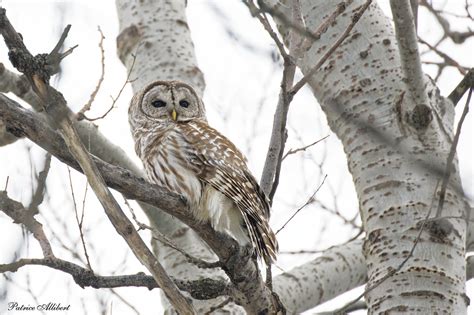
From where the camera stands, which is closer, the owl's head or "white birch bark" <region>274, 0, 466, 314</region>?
"white birch bark" <region>274, 0, 466, 314</region>

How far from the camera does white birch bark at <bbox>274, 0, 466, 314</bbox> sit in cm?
347

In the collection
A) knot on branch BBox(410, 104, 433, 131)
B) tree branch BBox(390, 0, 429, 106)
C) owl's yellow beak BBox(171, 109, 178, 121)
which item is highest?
owl's yellow beak BBox(171, 109, 178, 121)

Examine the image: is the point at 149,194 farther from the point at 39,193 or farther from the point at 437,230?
the point at 437,230

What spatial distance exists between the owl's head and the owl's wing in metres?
0.65

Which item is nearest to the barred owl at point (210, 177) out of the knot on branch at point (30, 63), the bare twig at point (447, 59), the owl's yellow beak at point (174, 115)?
the owl's yellow beak at point (174, 115)

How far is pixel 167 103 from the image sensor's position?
17.7 feet

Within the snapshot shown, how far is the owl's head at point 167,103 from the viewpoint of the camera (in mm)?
5352

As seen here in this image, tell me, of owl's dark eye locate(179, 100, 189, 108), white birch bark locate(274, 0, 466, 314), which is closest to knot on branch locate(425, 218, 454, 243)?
white birch bark locate(274, 0, 466, 314)

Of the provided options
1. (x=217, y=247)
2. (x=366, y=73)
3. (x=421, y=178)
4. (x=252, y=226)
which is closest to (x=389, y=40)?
(x=366, y=73)

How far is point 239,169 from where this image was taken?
4.28 m

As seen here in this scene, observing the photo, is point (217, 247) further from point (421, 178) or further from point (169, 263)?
point (169, 263)

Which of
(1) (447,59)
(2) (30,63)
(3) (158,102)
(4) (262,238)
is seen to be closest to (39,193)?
(2) (30,63)

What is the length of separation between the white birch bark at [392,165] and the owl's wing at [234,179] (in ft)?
1.63

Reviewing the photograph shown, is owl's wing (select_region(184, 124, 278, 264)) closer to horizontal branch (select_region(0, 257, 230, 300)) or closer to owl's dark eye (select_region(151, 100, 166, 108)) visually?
horizontal branch (select_region(0, 257, 230, 300))
